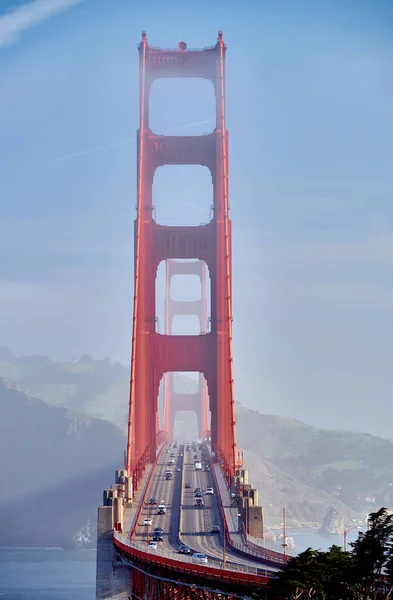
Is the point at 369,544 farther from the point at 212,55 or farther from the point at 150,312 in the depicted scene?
the point at 212,55

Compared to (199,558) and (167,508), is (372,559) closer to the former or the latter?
(199,558)

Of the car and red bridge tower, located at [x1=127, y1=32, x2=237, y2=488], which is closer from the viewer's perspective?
the car

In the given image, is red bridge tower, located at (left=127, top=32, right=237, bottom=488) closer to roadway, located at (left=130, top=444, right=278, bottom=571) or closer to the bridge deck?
roadway, located at (left=130, top=444, right=278, bottom=571)

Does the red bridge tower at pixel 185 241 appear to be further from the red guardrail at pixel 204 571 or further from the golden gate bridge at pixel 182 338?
the red guardrail at pixel 204 571

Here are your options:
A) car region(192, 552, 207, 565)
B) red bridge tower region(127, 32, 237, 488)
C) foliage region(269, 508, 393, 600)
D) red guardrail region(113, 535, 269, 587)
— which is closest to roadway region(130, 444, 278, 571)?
car region(192, 552, 207, 565)

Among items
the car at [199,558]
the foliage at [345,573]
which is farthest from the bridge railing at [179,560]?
the foliage at [345,573]

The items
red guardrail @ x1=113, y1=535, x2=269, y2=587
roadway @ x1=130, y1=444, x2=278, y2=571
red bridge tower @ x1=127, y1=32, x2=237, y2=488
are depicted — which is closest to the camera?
red guardrail @ x1=113, y1=535, x2=269, y2=587

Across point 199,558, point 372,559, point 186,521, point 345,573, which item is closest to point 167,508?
point 186,521
